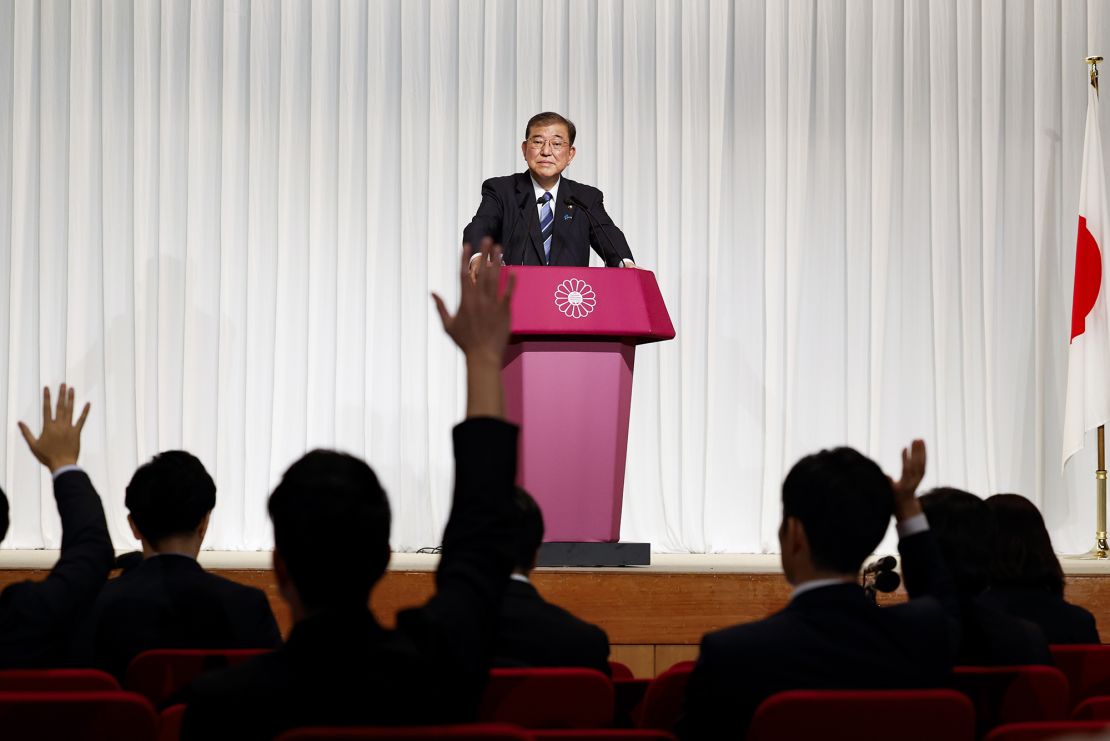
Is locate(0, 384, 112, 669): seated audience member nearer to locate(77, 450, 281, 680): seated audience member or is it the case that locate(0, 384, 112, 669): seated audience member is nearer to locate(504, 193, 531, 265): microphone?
locate(77, 450, 281, 680): seated audience member

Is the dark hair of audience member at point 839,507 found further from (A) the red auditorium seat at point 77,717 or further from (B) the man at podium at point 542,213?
(B) the man at podium at point 542,213

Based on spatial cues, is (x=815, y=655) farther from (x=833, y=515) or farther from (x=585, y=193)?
(x=585, y=193)

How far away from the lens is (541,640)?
237 cm

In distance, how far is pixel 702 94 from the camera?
7535 mm

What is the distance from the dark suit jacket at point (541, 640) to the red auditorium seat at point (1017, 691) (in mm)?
650

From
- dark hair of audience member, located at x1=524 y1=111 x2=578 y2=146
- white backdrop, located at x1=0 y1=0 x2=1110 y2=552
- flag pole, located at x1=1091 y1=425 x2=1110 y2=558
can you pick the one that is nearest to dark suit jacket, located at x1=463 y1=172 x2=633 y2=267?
dark hair of audience member, located at x1=524 y1=111 x2=578 y2=146

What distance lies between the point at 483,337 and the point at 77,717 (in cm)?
79

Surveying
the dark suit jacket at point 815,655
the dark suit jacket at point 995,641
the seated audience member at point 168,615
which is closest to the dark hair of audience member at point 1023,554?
the dark suit jacket at point 995,641

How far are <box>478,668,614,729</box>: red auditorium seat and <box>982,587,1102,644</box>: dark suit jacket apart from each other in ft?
3.96

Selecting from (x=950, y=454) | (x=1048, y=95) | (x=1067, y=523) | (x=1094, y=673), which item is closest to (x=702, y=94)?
(x=1048, y=95)

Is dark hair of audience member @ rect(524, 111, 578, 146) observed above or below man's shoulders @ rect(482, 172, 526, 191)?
above

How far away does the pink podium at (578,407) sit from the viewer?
473 cm

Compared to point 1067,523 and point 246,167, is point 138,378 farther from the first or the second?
point 1067,523

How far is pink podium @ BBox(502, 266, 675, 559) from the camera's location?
4734 mm
